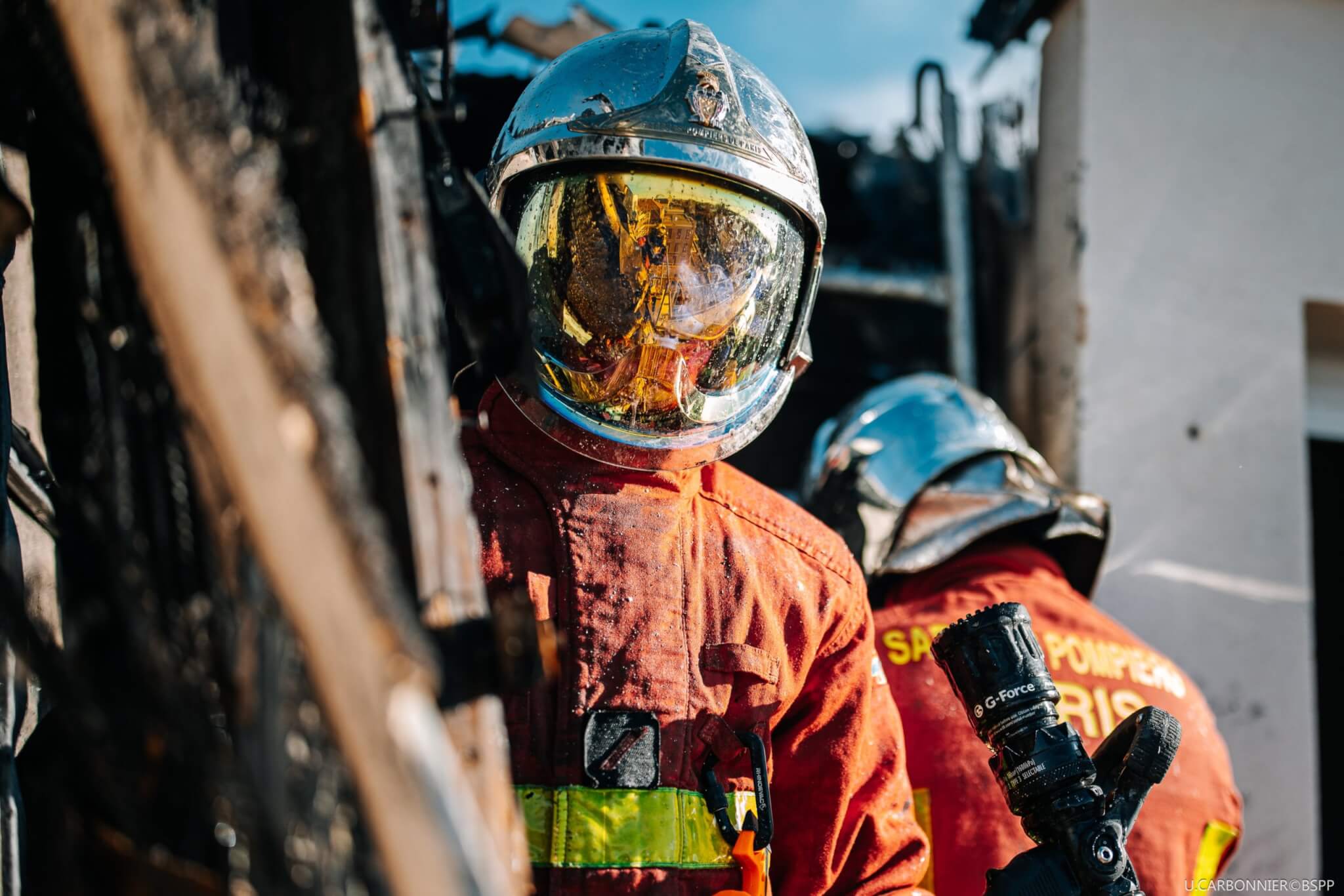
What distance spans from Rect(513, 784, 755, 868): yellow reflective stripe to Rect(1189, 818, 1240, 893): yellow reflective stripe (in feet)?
4.94

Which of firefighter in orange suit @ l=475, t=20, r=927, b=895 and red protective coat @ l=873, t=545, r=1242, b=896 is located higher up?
firefighter in orange suit @ l=475, t=20, r=927, b=895

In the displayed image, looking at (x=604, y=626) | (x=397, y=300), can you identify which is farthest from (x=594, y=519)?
(x=397, y=300)

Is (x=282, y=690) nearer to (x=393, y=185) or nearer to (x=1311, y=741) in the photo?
(x=393, y=185)

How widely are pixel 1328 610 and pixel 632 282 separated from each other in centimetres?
414

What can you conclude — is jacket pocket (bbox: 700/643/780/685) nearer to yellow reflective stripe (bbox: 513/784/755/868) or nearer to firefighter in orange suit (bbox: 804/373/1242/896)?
yellow reflective stripe (bbox: 513/784/755/868)

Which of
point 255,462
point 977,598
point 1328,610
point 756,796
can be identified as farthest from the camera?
point 1328,610

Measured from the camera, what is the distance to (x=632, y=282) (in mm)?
2148

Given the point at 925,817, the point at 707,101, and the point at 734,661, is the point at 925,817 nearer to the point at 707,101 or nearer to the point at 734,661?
the point at 734,661

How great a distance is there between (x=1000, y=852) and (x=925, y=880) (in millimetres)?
183

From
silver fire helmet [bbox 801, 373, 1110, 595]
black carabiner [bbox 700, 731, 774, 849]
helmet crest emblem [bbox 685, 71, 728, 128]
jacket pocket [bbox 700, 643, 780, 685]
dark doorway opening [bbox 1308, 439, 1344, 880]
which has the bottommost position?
dark doorway opening [bbox 1308, 439, 1344, 880]

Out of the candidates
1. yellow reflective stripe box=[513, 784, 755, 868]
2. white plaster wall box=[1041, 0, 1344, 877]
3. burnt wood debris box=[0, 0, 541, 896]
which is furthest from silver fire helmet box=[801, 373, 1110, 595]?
burnt wood debris box=[0, 0, 541, 896]

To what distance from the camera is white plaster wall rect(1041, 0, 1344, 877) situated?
408 cm

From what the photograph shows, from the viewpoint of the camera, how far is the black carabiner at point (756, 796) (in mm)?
1831

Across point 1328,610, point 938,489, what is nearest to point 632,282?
point 938,489
